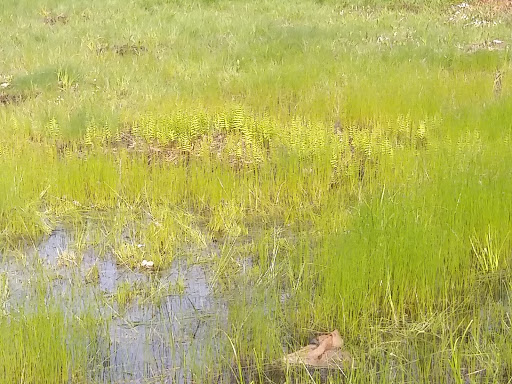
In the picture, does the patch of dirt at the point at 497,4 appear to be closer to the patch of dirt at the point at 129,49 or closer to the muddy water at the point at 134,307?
the patch of dirt at the point at 129,49

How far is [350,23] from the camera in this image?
12664mm

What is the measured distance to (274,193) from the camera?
5715 mm

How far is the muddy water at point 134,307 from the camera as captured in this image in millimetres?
3377

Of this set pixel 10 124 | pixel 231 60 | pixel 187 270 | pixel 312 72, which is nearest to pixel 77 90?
pixel 10 124

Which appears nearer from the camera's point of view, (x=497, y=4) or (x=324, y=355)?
(x=324, y=355)

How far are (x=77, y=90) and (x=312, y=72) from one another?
3427 mm

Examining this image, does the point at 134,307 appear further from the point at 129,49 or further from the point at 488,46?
the point at 488,46

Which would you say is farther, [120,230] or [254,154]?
[254,154]

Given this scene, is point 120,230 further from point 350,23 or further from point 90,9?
point 90,9

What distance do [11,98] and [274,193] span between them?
5.12 metres

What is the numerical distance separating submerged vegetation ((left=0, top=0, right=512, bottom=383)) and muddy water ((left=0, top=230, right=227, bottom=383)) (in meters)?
0.03

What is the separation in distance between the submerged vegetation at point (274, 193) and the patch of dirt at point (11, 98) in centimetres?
10

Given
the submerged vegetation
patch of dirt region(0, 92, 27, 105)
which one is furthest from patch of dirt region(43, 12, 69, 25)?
patch of dirt region(0, 92, 27, 105)

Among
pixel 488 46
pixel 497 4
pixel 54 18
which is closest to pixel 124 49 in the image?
pixel 54 18
